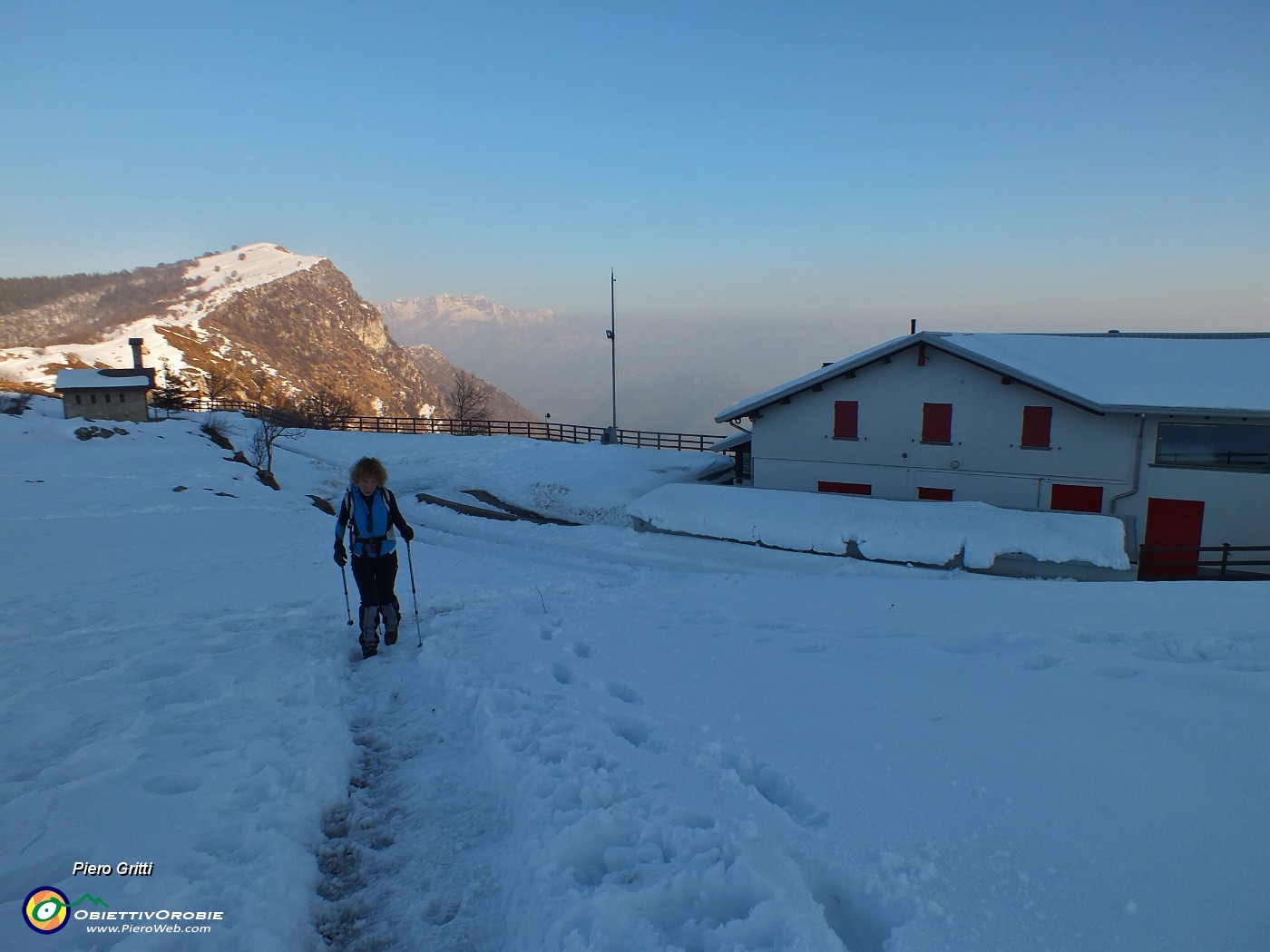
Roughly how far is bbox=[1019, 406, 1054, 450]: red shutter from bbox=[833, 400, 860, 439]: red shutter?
535 cm

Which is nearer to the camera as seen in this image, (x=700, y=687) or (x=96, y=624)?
(x=700, y=687)

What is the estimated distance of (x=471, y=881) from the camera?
398 cm

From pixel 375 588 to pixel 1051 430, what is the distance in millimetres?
21756

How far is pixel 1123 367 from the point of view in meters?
22.6

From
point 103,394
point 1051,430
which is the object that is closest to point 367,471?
point 1051,430

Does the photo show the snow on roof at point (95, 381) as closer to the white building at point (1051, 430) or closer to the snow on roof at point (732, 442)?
the snow on roof at point (732, 442)

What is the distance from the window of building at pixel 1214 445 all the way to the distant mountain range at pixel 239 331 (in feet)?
333

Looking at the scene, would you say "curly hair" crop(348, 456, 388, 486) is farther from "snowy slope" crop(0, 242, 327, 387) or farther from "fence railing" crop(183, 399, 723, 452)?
"snowy slope" crop(0, 242, 327, 387)

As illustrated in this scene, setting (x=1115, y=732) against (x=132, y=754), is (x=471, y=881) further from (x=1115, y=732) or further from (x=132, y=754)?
(x=1115, y=732)

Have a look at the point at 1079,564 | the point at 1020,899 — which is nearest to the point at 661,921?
the point at 1020,899

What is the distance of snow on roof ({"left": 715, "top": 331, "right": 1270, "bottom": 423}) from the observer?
1964 centimetres

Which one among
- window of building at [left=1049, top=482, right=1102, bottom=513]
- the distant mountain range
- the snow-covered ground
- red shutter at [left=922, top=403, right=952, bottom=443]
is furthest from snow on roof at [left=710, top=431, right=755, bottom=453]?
the distant mountain range

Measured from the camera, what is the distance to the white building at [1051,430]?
19469 millimetres

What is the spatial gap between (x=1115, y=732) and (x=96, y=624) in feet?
36.7
